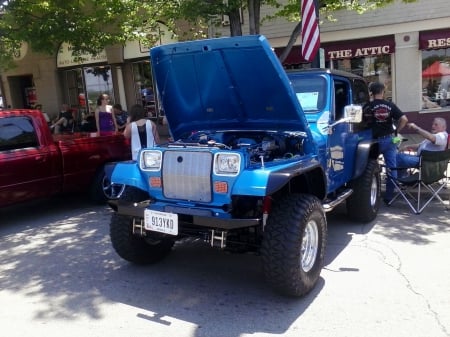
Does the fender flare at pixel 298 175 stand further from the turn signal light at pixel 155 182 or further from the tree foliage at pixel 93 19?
the tree foliage at pixel 93 19

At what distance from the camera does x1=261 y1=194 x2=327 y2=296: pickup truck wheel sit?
3.81 metres

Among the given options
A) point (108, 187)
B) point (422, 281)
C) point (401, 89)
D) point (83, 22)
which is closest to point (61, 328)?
point (422, 281)

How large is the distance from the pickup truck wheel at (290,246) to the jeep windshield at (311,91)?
4.96 feet

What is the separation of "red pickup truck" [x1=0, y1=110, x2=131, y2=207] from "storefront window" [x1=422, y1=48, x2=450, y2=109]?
9.50 m

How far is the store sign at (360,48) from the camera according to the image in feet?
44.1

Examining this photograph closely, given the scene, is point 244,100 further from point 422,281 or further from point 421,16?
point 421,16

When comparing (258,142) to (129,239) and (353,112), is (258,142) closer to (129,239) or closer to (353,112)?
(353,112)

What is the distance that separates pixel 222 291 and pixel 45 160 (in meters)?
3.90

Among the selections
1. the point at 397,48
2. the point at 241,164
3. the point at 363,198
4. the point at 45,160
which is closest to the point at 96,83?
the point at 397,48

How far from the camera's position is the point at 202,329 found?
3650 millimetres

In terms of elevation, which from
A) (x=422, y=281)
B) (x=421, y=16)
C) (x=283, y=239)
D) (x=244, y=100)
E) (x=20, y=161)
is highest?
(x=421, y=16)

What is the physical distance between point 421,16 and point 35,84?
14.7 meters

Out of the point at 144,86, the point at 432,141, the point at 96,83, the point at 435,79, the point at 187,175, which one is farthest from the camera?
the point at 96,83

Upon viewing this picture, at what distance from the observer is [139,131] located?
7.18 m
